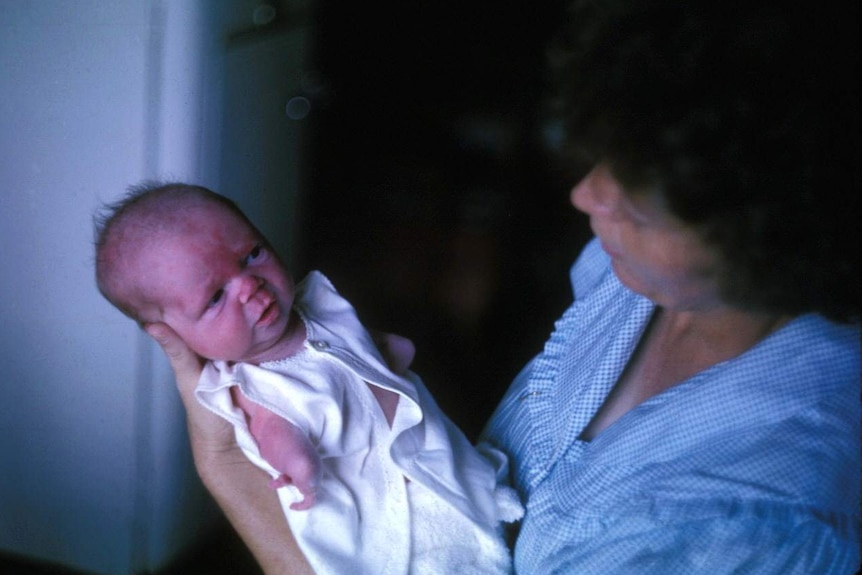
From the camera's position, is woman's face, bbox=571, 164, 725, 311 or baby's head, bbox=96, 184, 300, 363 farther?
baby's head, bbox=96, 184, 300, 363

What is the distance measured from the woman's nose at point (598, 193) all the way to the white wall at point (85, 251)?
2.09 feet

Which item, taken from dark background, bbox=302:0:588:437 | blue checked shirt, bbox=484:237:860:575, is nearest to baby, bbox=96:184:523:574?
blue checked shirt, bbox=484:237:860:575

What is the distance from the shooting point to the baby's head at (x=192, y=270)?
75 cm

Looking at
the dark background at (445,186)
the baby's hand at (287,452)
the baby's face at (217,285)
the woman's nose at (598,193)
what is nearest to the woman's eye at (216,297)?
the baby's face at (217,285)

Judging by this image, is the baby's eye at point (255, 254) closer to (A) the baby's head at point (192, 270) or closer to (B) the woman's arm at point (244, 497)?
(A) the baby's head at point (192, 270)

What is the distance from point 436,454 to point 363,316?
0.86 meters

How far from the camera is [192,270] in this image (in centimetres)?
75

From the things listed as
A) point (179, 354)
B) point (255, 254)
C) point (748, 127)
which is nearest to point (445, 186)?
point (255, 254)

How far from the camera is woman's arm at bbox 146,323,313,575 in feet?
2.73

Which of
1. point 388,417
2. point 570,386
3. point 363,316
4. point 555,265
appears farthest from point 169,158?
point 555,265

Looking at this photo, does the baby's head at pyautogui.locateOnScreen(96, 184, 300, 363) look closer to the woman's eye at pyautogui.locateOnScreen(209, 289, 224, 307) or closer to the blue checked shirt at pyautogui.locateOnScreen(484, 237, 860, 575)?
the woman's eye at pyautogui.locateOnScreen(209, 289, 224, 307)

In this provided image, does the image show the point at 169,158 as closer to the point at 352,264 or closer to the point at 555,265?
the point at 352,264

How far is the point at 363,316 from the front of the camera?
5.51 ft

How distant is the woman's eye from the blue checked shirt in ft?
1.54
